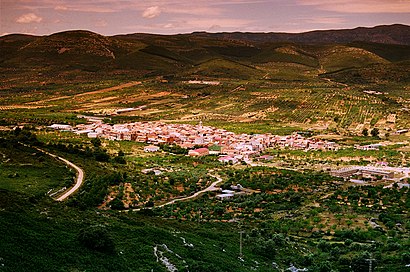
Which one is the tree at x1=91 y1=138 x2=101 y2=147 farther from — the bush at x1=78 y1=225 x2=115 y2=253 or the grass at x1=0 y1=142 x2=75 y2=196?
the bush at x1=78 y1=225 x2=115 y2=253

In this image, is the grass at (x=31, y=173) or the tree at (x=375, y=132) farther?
the tree at (x=375, y=132)

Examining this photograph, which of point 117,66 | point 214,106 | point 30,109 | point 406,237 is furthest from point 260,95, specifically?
point 406,237

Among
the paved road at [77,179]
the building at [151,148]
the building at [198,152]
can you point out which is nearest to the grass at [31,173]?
the paved road at [77,179]

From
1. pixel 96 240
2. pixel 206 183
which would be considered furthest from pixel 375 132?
pixel 96 240

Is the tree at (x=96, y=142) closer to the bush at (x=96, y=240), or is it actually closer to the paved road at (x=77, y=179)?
the paved road at (x=77, y=179)

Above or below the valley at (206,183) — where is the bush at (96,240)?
above

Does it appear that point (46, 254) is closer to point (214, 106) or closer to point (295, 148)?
point (295, 148)

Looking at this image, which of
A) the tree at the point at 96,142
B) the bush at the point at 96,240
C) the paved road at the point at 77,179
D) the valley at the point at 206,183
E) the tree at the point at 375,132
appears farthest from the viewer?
the tree at the point at 375,132
